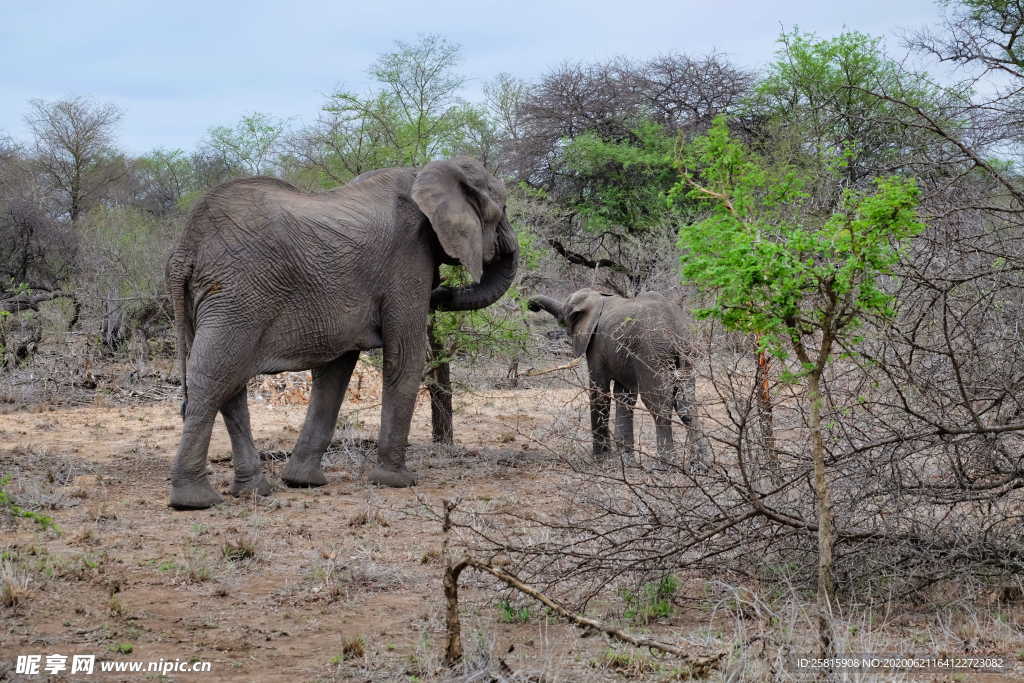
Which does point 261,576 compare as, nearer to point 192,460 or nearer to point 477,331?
point 192,460

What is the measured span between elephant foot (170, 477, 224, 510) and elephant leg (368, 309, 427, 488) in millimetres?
1678

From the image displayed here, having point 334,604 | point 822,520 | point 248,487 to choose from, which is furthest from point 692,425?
point 248,487

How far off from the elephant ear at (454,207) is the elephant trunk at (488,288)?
0.55 meters

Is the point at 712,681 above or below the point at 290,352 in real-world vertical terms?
below

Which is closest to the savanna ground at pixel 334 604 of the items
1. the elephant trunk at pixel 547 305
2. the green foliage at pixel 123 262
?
the elephant trunk at pixel 547 305

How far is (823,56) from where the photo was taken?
25.1m

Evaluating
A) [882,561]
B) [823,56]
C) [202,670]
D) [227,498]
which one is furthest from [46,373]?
[823,56]

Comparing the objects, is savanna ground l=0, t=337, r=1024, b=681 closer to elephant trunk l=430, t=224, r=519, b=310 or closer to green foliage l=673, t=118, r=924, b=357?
green foliage l=673, t=118, r=924, b=357

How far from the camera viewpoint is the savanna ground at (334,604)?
172 inches

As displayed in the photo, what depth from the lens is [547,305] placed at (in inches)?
494

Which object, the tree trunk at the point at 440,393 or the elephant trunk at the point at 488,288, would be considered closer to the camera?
the elephant trunk at the point at 488,288

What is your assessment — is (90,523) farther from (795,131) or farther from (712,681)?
(795,131)

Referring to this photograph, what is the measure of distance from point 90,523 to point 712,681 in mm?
5056

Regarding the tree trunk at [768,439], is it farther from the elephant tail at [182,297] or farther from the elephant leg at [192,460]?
the elephant tail at [182,297]
